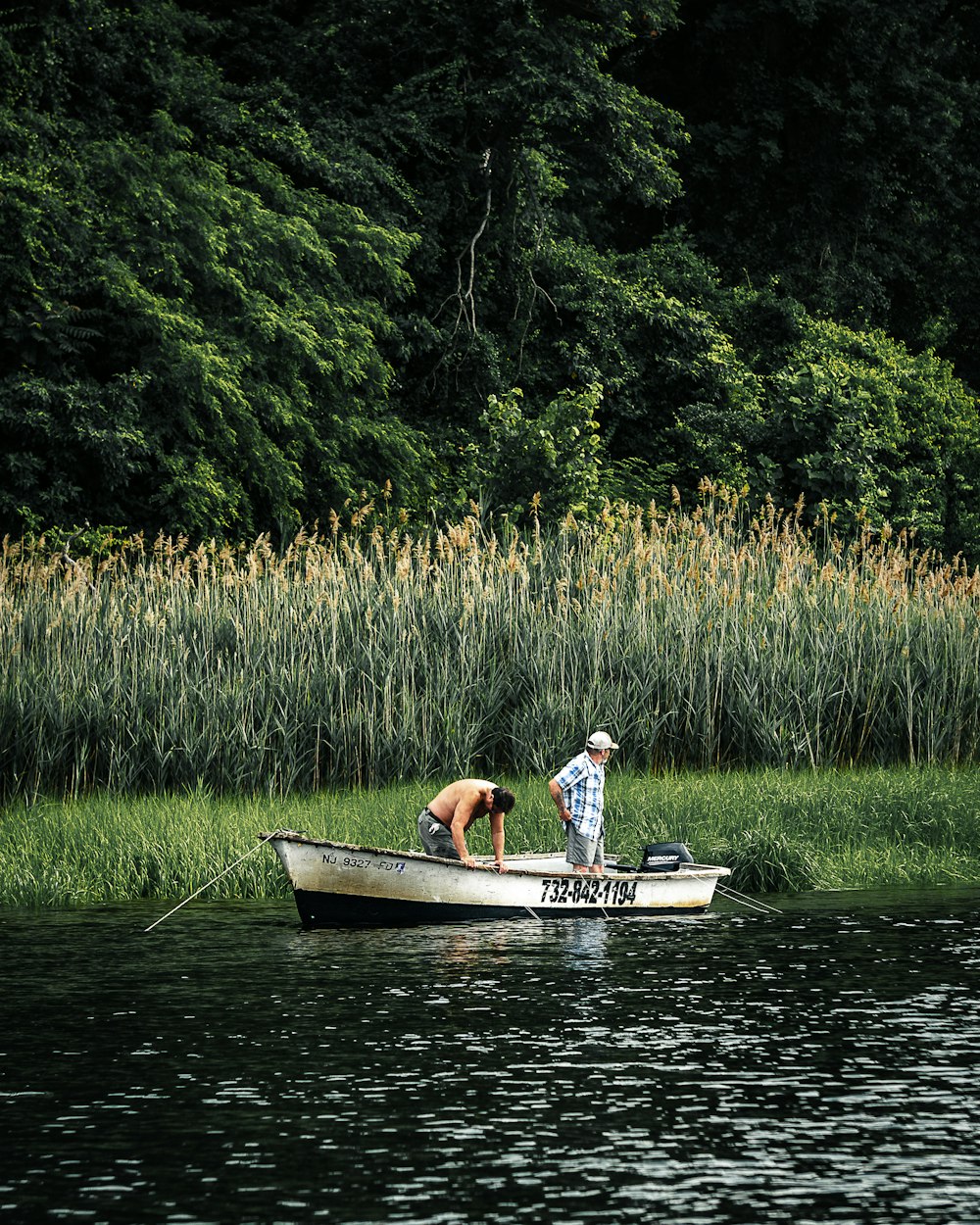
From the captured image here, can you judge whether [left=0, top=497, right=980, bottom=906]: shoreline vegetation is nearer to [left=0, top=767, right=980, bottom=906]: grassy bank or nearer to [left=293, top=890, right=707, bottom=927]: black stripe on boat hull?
[left=0, top=767, right=980, bottom=906]: grassy bank

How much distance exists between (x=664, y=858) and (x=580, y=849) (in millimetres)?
582

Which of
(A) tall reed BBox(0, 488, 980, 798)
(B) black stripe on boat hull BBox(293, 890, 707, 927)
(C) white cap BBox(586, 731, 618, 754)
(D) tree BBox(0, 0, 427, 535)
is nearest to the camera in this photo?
(B) black stripe on boat hull BBox(293, 890, 707, 927)

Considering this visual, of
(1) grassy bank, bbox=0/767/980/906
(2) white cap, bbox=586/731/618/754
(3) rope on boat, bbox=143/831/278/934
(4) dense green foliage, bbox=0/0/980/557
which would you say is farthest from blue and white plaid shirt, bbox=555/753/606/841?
(4) dense green foliage, bbox=0/0/980/557

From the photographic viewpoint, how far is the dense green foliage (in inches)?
1005

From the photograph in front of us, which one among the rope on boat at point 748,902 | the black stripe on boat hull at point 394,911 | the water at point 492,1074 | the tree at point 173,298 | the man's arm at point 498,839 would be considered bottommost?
the rope on boat at point 748,902

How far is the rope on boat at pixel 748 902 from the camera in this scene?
13633mm

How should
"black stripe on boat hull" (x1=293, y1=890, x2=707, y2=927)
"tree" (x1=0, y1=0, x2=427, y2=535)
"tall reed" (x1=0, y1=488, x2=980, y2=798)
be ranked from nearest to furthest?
1. "black stripe on boat hull" (x1=293, y1=890, x2=707, y2=927)
2. "tall reed" (x1=0, y1=488, x2=980, y2=798)
3. "tree" (x1=0, y1=0, x2=427, y2=535)

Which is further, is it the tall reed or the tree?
the tree

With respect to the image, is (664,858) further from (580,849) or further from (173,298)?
(173,298)

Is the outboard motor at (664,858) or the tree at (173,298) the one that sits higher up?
the tree at (173,298)

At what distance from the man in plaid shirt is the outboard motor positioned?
0.34 metres

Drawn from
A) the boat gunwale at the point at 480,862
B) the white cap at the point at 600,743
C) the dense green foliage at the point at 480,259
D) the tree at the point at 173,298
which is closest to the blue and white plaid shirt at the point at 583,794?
the white cap at the point at 600,743

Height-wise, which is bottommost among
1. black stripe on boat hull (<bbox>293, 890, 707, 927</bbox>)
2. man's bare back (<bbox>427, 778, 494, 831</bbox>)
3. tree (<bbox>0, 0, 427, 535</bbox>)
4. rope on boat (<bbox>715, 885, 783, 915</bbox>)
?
rope on boat (<bbox>715, 885, 783, 915</bbox>)

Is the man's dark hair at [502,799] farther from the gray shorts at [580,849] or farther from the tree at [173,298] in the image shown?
the tree at [173,298]
